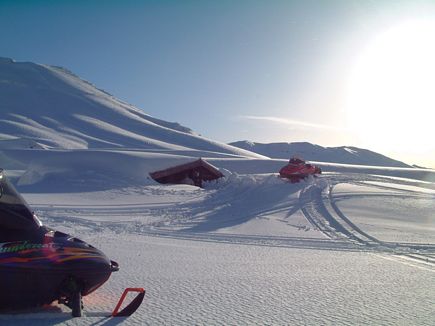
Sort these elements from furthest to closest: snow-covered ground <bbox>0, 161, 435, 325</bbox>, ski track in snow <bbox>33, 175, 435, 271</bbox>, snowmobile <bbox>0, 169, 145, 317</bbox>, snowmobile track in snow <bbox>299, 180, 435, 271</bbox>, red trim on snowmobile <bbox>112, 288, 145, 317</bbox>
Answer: ski track in snow <bbox>33, 175, 435, 271</bbox>
snowmobile track in snow <bbox>299, 180, 435, 271</bbox>
snow-covered ground <bbox>0, 161, 435, 325</bbox>
red trim on snowmobile <bbox>112, 288, 145, 317</bbox>
snowmobile <bbox>0, 169, 145, 317</bbox>

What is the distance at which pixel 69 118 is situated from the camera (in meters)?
95.3

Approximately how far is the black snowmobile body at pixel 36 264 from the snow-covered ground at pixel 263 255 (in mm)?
206

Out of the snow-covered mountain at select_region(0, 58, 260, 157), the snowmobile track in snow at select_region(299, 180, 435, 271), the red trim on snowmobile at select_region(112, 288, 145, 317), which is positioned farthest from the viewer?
the snow-covered mountain at select_region(0, 58, 260, 157)

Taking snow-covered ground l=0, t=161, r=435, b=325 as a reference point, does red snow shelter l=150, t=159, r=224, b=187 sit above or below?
above

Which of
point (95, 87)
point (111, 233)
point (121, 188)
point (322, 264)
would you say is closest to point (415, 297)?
point (322, 264)

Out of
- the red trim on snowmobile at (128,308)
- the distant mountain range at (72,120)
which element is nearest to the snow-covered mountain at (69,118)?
the distant mountain range at (72,120)

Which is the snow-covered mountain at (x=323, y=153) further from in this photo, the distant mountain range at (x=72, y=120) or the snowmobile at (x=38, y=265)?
the snowmobile at (x=38, y=265)

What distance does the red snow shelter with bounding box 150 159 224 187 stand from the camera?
26719 mm

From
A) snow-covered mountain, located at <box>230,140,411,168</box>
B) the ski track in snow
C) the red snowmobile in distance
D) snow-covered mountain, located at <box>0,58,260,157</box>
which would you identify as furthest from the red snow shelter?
snow-covered mountain, located at <box>230,140,411,168</box>

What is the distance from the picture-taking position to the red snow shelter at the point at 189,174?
26.7m

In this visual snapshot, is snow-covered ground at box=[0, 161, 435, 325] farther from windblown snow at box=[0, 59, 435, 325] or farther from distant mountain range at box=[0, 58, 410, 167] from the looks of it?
distant mountain range at box=[0, 58, 410, 167]

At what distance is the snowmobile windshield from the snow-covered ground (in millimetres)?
855

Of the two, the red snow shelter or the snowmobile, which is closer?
the snowmobile

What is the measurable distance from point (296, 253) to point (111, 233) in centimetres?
420
